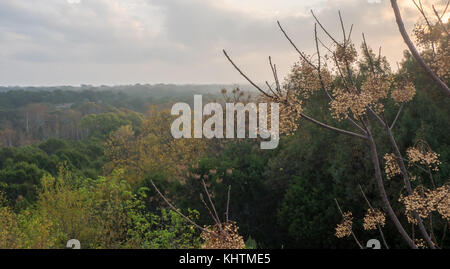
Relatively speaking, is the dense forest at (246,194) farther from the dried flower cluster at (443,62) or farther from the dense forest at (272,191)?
the dried flower cluster at (443,62)

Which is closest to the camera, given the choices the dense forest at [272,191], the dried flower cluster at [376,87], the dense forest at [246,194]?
the dried flower cluster at [376,87]

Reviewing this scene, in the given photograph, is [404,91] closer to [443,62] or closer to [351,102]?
[443,62]

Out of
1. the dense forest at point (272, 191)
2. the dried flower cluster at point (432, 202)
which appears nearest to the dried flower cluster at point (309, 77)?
the dried flower cluster at point (432, 202)

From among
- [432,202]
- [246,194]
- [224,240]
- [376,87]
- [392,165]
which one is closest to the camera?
[224,240]

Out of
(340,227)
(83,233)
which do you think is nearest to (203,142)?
(83,233)

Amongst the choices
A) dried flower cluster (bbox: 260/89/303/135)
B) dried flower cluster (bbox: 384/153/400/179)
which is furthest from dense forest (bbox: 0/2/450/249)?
dried flower cluster (bbox: 260/89/303/135)

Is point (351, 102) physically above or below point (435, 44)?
below

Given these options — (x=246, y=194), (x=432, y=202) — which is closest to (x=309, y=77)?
(x=432, y=202)

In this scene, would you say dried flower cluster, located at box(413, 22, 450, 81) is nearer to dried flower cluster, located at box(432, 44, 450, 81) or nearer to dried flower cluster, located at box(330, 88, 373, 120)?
dried flower cluster, located at box(432, 44, 450, 81)

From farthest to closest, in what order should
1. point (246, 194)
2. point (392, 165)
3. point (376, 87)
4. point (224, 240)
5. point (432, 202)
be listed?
point (246, 194) → point (392, 165) → point (376, 87) → point (432, 202) → point (224, 240)

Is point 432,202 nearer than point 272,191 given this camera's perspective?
Yes

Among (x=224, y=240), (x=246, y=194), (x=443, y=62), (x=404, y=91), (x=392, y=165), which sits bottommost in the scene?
(x=246, y=194)
